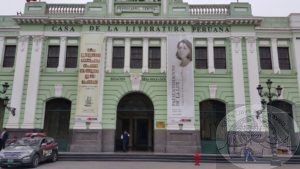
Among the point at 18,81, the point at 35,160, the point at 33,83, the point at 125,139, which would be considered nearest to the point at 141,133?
the point at 125,139

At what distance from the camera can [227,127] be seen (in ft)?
74.3

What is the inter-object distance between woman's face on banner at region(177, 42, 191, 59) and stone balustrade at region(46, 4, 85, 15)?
356 inches

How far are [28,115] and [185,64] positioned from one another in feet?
43.4

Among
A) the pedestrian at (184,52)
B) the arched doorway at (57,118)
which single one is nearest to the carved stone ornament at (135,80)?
the pedestrian at (184,52)

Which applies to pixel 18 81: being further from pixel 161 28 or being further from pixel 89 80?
pixel 161 28

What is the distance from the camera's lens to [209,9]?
24641 mm

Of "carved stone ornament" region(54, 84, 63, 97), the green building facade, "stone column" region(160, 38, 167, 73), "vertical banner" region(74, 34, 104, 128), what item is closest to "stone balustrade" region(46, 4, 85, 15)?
the green building facade

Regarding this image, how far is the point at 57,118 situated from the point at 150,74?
852 cm

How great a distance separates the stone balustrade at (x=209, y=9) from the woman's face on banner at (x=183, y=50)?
3.25 m

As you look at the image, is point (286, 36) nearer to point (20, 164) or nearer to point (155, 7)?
point (155, 7)

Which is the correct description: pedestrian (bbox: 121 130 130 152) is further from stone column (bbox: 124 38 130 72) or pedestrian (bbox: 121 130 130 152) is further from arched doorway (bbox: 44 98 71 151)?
stone column (bbox: 124 38 130 72)

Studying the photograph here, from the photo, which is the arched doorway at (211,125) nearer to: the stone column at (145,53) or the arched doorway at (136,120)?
the arched doorway at (136,120)

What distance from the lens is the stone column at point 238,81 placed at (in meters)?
22.7

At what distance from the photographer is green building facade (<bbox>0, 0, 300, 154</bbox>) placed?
2244cm
